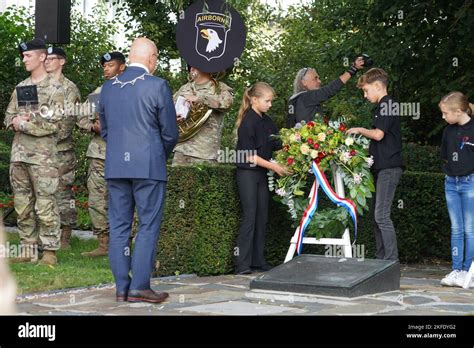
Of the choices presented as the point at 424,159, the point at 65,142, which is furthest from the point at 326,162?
the point at 424,159

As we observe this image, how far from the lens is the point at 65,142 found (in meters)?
11.0

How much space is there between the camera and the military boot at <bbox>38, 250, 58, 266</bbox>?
9.60 meters

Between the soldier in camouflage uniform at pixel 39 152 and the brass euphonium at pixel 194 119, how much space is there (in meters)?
1.47

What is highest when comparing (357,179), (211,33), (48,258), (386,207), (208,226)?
(211,33)

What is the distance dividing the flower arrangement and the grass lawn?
7.27 ft

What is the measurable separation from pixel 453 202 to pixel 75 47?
15.0 m

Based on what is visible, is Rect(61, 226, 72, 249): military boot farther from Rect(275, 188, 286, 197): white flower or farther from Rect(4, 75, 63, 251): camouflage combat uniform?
Rect(275, 188, 286, 197): white flower

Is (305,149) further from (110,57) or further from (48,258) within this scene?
(48,258)

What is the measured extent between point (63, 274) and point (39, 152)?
5.85ft

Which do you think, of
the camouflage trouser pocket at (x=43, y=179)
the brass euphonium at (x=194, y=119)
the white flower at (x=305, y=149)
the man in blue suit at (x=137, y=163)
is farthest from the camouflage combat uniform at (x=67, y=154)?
the man in blue suit at (x=137, y=163)

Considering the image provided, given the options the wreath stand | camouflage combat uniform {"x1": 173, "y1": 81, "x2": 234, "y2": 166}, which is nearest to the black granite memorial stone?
the wreath stand

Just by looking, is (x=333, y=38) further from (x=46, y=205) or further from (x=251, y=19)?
(x=46, y=205)

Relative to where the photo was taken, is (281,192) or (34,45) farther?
(34,45)
